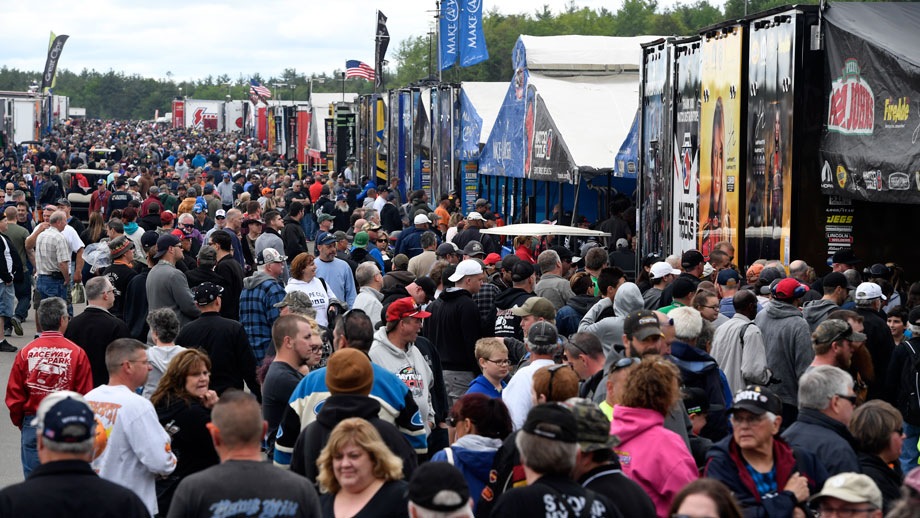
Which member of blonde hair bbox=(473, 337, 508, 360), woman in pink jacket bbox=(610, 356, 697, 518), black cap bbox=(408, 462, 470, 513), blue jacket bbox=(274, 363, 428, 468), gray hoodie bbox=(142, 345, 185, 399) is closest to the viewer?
black cap bbox=(408, 462, 470, 513)

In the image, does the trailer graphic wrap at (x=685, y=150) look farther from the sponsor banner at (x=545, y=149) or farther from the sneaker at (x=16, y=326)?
the sneaker at (x=16, y=326)

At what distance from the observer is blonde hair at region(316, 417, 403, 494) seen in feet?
16.4

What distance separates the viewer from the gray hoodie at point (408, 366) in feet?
25.1

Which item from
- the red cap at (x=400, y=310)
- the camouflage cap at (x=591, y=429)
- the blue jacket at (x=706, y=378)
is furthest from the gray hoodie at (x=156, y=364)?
the camouflage cap at (x=591, y=429)

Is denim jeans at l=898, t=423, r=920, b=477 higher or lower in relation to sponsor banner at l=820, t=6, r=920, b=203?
lower

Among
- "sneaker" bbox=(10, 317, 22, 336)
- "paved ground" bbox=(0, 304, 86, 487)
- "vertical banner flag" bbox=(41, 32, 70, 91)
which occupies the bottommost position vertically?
"paved ground" bbox=(0, 304, 86, 487)

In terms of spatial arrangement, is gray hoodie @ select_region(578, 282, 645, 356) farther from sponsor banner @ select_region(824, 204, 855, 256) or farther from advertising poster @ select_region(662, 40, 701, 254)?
advertising poster @ select_region(662, 40, 701, 254)

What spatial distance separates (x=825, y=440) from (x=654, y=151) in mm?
10404

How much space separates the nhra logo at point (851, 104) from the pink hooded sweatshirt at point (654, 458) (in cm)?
654

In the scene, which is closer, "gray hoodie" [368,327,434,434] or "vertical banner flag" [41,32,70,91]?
"gray hoodie" [368,327,434,434]

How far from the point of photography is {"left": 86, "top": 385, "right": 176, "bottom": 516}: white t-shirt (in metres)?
6.16

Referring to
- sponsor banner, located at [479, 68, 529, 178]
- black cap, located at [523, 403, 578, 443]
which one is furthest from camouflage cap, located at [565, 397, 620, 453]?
sponsor banner, located at [479, 68, 529, 178]

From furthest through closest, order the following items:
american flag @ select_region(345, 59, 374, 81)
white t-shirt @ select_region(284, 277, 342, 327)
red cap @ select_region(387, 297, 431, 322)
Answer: american flag @ select_region(345, 59, 374, 81) < white t-shirt @ select_region(284, 277, 342, 327) < red cap @ select_region(387, 297, 431, 322)

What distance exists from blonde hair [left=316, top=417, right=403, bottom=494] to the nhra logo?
7.38 meters
